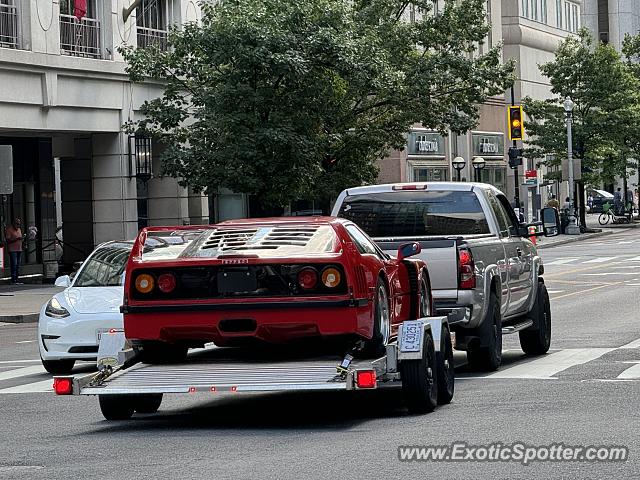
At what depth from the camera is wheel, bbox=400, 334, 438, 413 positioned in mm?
12211

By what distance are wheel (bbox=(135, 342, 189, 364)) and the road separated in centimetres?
54

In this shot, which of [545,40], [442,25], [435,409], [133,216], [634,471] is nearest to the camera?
[634,471]

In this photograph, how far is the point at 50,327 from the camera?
60.9 ft

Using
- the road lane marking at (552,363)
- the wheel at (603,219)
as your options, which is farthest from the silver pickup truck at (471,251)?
the wheel at (603,219)

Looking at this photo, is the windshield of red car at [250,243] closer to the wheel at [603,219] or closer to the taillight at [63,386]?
the taillight at [63,386]

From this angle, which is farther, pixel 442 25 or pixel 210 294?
pixel 442 25

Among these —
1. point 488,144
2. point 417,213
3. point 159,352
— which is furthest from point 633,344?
point 488,144

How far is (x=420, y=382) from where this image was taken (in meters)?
12.3

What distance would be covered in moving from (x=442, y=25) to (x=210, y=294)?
35.4 m

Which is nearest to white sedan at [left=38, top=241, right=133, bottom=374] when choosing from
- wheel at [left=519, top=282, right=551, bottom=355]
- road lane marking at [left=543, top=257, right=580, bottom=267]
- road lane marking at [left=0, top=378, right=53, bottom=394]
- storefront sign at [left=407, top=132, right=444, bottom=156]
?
road lane marking at [left=0, top=378, right=53, bottom=394]

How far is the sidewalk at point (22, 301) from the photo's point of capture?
100 feet

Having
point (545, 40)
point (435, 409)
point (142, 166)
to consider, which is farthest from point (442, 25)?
point (545, 40)

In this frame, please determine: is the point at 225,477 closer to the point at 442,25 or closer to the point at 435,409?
the point at 435,409

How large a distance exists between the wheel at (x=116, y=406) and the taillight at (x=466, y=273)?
13.4ft
